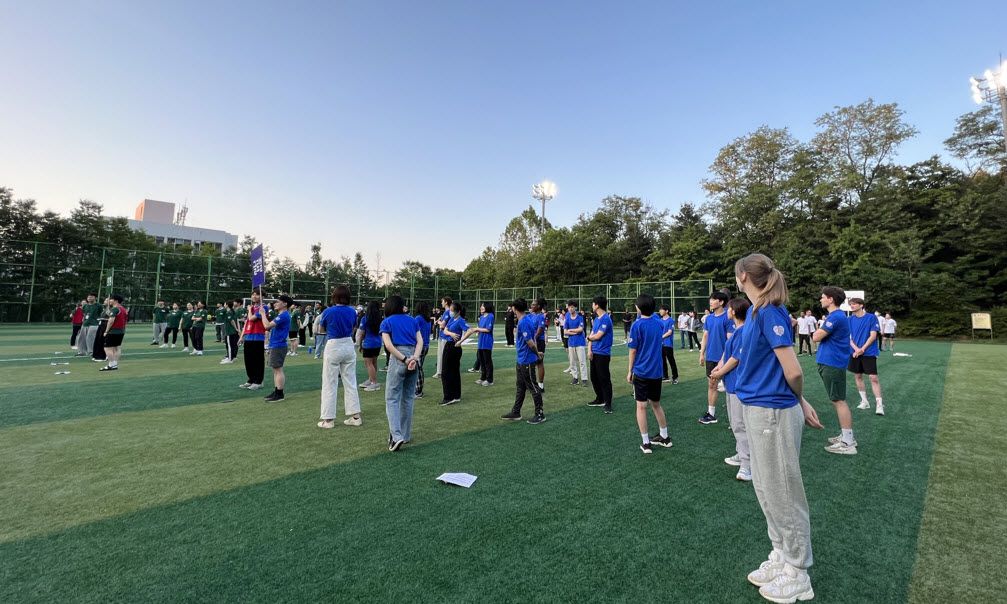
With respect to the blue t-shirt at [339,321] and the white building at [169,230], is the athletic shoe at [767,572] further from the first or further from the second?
the white building at [169,230]

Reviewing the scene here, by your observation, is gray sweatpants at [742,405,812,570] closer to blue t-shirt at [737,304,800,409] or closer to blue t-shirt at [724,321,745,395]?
blue t-shirt at [737,304,800,409]

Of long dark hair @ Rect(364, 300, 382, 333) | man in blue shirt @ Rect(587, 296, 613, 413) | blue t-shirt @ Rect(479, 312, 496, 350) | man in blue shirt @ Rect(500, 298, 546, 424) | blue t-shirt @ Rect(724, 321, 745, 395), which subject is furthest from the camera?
blue t-shirt @ Rect(479, 312, 496, 350)

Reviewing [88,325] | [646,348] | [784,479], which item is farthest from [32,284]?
[784,479]

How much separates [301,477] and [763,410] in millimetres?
4453

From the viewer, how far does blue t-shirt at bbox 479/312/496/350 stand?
9.40m

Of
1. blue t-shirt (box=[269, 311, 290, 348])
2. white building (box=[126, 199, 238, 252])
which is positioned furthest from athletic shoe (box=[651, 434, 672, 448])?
white building (box=[126, 199, 238, 252])

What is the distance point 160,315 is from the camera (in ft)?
55.6

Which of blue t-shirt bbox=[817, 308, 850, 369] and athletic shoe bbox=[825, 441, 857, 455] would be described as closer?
athletic shoe bbox=[825, 441, 857, 455]

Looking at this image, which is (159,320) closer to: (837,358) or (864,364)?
(837,358)

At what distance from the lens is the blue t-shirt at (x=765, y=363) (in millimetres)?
2516

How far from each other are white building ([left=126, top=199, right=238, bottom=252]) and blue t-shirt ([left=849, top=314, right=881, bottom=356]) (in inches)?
3723

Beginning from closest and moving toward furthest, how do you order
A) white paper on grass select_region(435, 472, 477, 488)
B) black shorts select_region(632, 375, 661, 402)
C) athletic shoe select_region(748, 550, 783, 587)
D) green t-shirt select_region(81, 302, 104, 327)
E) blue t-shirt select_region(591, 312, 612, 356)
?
1. athletic shoe select_region(748, 550, 783, 587)
2. white paper on grass select_region(435, 472, 477, 488)
3. black shorts select_region(632, 375, 661, 402)
4. blue t-shirt select_region(591, 312, 612, 356)
5. green t-shirt select_region(81, 302, 104, 327)

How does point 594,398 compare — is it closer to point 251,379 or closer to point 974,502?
point 974,502

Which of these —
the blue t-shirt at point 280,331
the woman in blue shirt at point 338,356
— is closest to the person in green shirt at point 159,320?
the blue t-shirt at point 280,331
